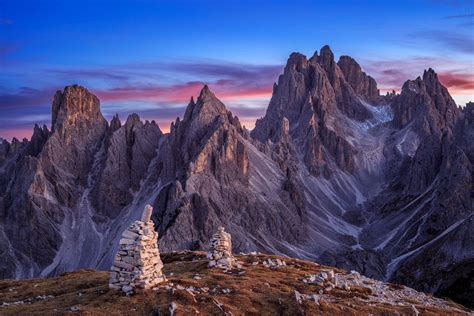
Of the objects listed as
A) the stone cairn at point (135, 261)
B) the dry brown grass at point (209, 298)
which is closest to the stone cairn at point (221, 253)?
the dry brown grass at point (209, 298)

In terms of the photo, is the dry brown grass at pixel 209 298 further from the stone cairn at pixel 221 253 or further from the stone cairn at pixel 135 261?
the stone cairn at pixel 221 253

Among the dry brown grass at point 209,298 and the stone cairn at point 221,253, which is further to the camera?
the stone cairn at point 221,253

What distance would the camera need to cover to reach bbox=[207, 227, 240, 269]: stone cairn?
57469mm

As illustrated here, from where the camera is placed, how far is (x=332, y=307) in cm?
4388

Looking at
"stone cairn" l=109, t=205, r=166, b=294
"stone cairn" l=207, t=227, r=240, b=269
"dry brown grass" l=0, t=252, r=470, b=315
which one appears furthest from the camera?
"stone cairn" l=207, t=227, r=240, b=269

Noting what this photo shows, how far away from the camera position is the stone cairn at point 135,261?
40875mm

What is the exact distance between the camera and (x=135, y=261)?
41125mm

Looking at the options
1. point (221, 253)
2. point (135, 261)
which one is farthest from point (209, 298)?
point (221, 253)

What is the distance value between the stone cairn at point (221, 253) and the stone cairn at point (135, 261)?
15.7 meters

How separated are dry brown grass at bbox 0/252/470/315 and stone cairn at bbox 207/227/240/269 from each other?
187cm

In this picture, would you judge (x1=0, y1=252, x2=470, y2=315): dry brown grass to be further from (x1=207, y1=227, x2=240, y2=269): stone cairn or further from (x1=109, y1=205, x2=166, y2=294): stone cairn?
(x1=207, y1=227, x2=240, y2=269): stone cairn

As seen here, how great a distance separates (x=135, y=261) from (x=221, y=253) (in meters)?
18.4

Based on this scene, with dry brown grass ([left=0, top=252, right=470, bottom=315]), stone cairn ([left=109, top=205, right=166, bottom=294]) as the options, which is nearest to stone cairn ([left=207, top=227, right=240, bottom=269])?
dry brown grass ([left=0, top=252, right=470, bottom=315])

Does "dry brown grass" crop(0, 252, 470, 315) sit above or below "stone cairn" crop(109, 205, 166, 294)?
below
